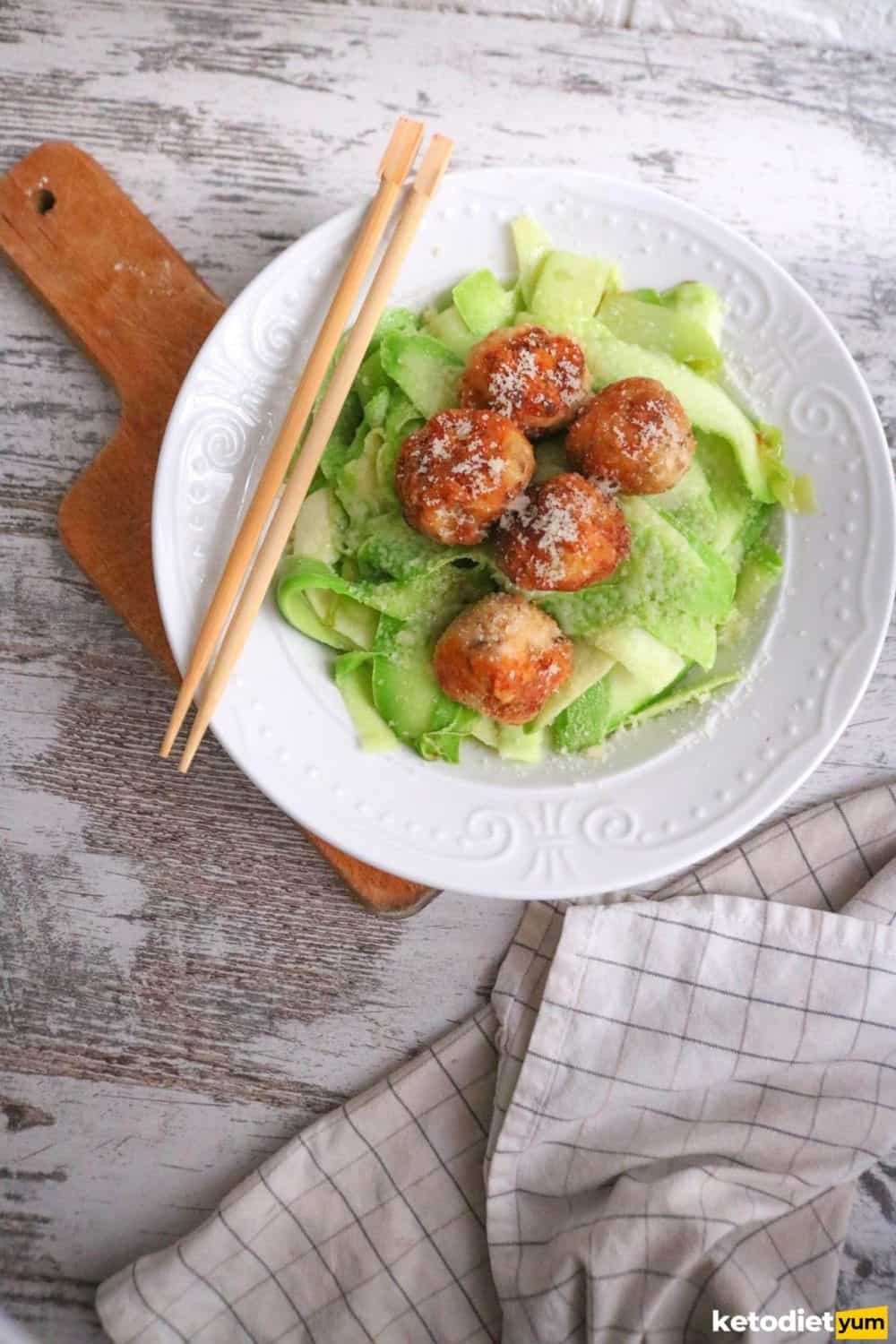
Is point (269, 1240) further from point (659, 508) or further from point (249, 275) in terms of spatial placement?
point (249, 275)

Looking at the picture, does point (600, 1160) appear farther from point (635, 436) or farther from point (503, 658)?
point (635, 436)

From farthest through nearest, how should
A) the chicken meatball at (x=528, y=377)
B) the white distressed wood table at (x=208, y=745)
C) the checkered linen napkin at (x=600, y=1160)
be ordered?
the white distressed wood table at (x=208, y=745)
the checkered linen napkin at (x=600, y=1160)
the chicken meatball at (x=528, y=377)

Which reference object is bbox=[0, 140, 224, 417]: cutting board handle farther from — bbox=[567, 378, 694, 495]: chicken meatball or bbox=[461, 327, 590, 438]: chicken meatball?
bbox=[567, 378, 694, 495]: chicken meatball

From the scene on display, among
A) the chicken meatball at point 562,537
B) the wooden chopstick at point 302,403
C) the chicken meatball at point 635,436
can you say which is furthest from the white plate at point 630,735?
the chicken meatball at point 562,537

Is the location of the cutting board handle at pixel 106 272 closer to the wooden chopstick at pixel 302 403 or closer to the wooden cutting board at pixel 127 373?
the wooden cutting board at pixel 127 373

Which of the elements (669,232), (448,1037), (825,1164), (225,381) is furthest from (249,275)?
(825,1164)

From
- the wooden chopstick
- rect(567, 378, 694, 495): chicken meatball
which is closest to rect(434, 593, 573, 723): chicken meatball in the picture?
rect(567, 378, 694, 495): chicken meatball
